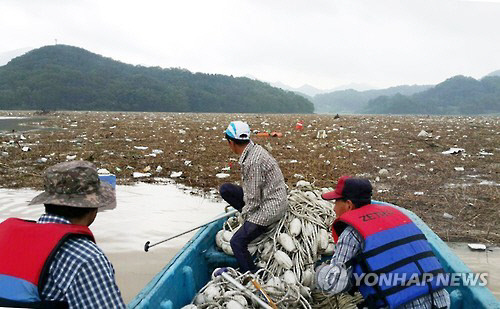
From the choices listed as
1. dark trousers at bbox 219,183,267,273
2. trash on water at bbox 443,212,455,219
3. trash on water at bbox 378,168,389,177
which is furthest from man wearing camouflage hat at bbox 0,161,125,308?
trash on water at bbox 378,168,389,177

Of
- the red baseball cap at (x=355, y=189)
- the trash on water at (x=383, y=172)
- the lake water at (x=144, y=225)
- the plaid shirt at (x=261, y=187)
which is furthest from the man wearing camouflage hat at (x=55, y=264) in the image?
the trash on water at (x=383, y=172)

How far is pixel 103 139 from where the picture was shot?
15.9 meters

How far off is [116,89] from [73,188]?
95.1m

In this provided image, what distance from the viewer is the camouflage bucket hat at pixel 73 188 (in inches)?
75.2

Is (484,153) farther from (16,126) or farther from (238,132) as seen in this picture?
(16,126)

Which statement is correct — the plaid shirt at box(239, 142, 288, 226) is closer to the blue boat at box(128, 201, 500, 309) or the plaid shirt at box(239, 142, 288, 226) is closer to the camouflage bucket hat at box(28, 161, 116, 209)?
the blue boat at box(128, 201, 500, 309)

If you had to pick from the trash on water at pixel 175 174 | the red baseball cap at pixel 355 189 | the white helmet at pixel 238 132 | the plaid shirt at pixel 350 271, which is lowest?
the trash on water at pixel 175 174

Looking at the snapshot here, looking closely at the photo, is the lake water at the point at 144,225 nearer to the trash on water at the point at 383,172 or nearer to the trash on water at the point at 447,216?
the trash on water at the point at 447,216

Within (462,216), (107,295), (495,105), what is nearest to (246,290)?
(107,295)

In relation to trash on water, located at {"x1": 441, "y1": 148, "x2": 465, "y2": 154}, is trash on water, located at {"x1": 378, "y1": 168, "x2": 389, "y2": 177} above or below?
below

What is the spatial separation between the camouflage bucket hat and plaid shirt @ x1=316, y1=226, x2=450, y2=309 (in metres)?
1.55

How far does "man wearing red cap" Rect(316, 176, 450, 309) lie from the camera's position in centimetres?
242

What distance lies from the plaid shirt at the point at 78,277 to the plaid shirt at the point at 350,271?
4.85 ft

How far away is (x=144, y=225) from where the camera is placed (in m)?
6.49
